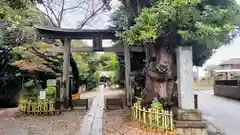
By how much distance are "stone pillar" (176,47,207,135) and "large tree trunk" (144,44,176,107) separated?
0.93m

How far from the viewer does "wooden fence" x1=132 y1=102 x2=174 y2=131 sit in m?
8.31

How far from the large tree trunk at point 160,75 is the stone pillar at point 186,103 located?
0.93 meters

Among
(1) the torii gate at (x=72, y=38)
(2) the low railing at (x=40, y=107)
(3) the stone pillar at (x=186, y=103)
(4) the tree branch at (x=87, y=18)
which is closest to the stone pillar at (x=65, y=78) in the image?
(1) the torii gate at (x=72, y=38)

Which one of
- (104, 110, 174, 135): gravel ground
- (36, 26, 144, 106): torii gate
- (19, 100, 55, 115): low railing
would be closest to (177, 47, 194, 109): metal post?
(104, 110, 174, 135): gravel ground

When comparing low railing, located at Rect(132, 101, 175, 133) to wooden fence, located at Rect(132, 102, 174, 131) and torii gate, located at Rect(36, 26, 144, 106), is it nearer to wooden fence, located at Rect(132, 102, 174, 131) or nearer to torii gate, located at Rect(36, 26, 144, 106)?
wooden fence, located at Rect(132, 102, 174, 131)

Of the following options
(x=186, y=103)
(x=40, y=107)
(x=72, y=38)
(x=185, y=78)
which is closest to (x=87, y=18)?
(x=72, y=38)

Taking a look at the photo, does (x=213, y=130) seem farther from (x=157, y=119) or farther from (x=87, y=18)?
(x=87, y=18)

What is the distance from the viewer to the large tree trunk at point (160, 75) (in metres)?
9.80

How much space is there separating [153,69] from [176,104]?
1.53 meters

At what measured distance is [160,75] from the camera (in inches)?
390

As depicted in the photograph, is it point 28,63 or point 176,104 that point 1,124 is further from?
point 176,104

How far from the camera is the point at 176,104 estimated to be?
9.78 metres

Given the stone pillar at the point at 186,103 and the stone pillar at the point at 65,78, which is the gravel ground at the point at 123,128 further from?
the stone pillar at the point at 65,78

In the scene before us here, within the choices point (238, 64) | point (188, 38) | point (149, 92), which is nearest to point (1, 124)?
point (149, 92)
